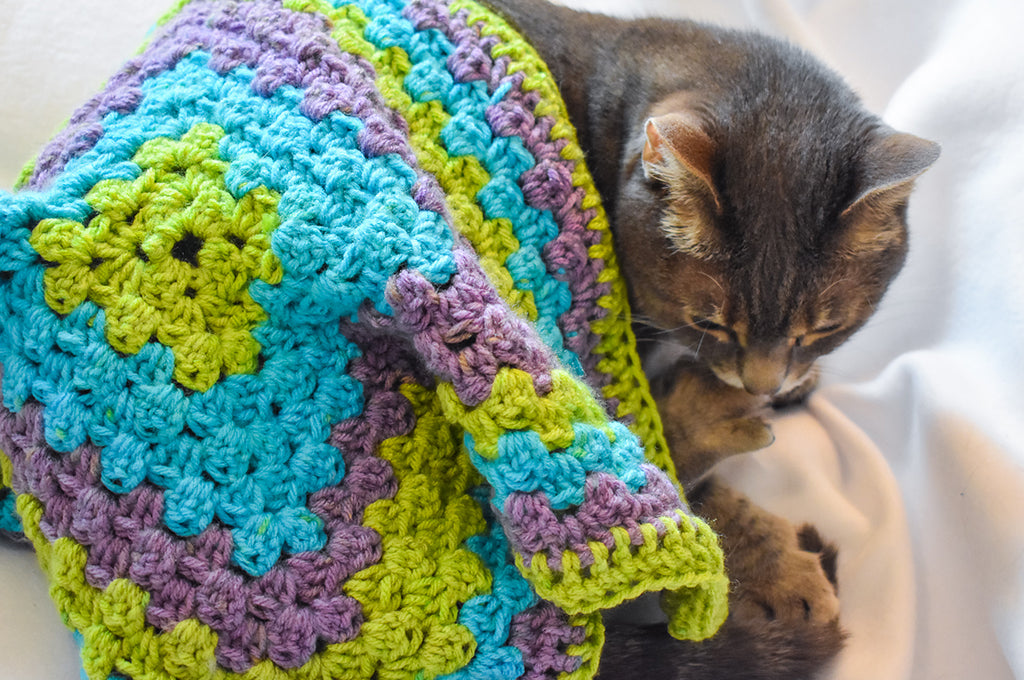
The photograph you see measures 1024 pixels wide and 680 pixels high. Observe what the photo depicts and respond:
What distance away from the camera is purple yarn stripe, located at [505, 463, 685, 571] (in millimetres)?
764

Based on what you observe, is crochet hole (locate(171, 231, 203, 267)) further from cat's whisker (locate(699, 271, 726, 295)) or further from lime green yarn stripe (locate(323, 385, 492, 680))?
cat's whisker (locate(699, 271, 726, 295))

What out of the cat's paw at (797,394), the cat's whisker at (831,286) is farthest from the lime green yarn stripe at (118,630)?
the cat's paw at (797,394)

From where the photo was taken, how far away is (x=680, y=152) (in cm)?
97

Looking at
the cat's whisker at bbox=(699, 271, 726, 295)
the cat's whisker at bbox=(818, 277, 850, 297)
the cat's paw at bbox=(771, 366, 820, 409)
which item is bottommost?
the cat's paw at bbox=(771, 366, 820, 409)

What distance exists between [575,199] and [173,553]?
60 centimetres

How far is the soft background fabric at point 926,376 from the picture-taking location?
3.74ft

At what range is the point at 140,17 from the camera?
1356mm

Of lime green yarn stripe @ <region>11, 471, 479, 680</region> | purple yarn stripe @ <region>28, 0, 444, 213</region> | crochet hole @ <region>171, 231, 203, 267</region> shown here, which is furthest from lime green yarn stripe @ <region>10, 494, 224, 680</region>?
purple yarn stripe @ <region>28, 0, 444, 213</region>

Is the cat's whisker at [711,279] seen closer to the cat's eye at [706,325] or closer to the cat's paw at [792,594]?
the cat's eye at [706,325]

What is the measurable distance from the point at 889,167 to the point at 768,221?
0.50 ft

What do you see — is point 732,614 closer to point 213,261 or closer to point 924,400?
point 924,400

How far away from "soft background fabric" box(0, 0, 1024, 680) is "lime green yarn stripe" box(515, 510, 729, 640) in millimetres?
470

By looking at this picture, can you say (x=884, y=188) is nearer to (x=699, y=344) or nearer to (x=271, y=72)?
(x=699, y=344)

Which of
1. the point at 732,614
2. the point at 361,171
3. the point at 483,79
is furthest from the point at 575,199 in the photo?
the point at 732,614
